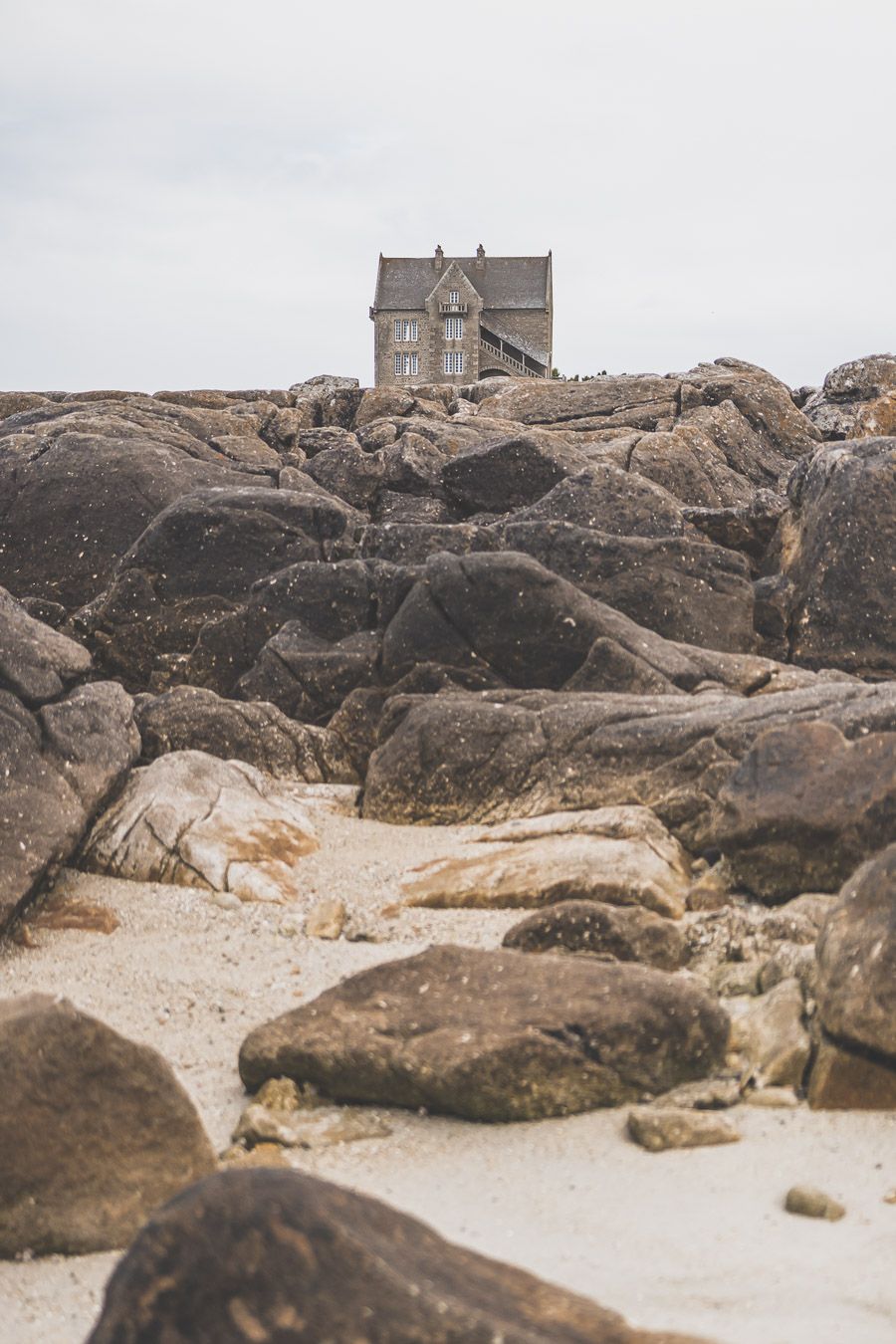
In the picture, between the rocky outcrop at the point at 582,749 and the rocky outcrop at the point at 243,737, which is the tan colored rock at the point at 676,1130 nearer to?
the rocky outcrop at the point at 582,749

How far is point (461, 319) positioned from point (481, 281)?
5.79 meters

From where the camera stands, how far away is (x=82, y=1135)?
588 centimetres

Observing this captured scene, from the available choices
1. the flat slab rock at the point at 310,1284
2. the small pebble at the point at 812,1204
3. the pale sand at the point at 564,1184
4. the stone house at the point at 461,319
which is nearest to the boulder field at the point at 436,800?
the flat slab rock at the point at 310,1284

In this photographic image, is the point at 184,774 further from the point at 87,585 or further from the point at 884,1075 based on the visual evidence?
the point at 87,585

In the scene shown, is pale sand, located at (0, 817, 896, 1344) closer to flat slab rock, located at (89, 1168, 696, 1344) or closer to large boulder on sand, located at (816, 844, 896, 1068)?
large boulder on sand, located at (816, 844, 896, 1068)

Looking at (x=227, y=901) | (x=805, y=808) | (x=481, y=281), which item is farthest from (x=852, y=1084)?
(x=481, y=281)

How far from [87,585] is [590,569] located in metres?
7.79

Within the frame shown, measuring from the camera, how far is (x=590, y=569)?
58.2 ft

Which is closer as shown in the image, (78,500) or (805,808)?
(805,808)

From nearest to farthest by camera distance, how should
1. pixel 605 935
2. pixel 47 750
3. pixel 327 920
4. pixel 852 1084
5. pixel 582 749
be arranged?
pixel 852 1084, pixel 605 935, pixel 327 920, pixel 47 750, pixel 582 749

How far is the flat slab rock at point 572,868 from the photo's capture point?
1014 centimetres

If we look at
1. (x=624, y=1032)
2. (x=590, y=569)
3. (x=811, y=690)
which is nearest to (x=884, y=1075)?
(x=624, y=1032)

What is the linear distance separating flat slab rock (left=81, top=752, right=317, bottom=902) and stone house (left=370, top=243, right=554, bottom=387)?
8071 centimetres

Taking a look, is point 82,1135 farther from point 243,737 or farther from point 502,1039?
point 243,737
